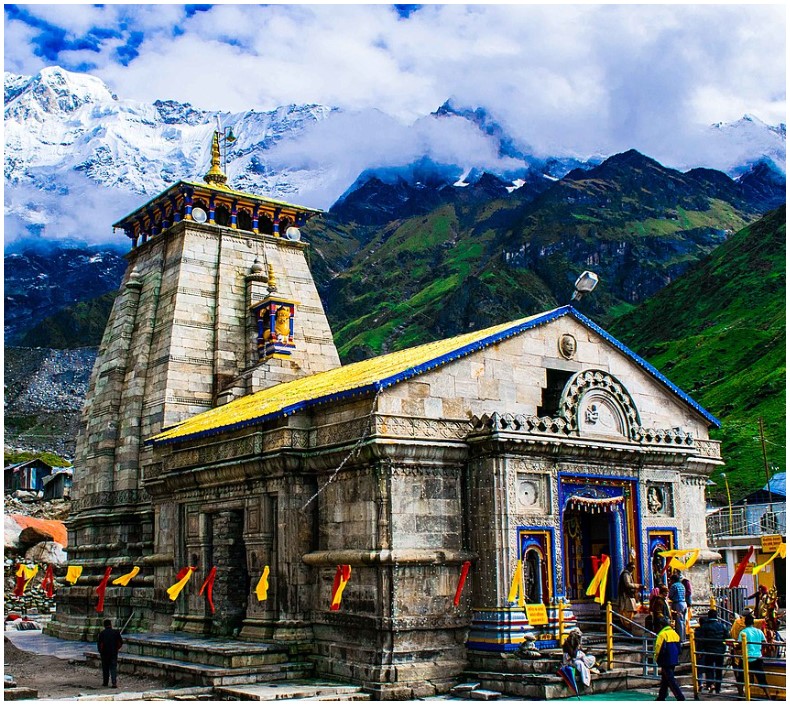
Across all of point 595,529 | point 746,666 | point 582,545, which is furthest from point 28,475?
point 746,666

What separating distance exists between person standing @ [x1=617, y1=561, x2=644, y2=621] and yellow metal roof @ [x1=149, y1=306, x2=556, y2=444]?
5882mm

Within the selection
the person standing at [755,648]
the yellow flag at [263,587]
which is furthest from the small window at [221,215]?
the person standing at [755,648]

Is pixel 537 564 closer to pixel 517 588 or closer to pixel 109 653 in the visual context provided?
pixel 517 588

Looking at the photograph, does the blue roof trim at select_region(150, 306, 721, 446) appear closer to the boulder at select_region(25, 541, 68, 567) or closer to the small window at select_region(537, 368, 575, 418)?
the small window at select_region(537, 368, 575, 418)

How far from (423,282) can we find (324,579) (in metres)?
148

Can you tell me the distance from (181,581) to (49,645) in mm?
7144

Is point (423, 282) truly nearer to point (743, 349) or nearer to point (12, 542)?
point (743, 349)

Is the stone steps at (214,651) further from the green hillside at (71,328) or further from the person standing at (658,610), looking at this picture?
the green hillside at (71,328)

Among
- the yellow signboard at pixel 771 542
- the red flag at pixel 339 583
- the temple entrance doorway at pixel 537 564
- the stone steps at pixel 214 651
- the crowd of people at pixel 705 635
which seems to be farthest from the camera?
the yellow signboard at pixel 771 542

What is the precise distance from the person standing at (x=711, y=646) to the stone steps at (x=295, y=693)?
249 inches

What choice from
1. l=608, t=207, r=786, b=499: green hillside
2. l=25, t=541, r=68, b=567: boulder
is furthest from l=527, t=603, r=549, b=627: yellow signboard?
l=608, t=207, r=786, b=499: green hillside

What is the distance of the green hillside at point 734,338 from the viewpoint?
2830 inches

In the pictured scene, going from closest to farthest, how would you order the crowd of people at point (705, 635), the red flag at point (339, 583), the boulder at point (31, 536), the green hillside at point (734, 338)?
the crowd of people at point (705, 635) → the red flag at point (339, 583) → the boulder at point (31, 536) → the green hillside at point (734, 338)

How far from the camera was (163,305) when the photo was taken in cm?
3020
